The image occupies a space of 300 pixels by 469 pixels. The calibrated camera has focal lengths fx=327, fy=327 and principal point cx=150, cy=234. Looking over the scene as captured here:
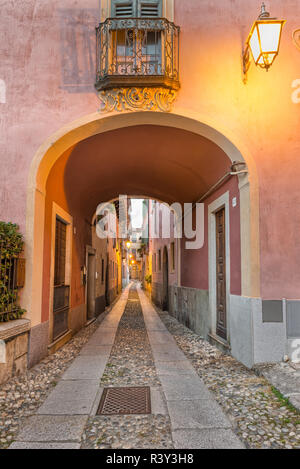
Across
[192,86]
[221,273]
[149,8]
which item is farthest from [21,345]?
[149,8]

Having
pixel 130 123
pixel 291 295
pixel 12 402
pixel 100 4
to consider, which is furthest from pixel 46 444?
pixel 100 4

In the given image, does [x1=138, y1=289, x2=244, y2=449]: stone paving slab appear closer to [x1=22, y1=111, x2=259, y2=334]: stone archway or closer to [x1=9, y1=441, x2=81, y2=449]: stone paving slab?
[x1=9, y1=441, x2=81, y2=449]: stone paving slab

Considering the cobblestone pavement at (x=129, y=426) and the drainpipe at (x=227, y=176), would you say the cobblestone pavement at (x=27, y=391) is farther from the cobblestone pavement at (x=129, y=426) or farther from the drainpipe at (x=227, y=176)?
the drainpipe at (x=227, y=176)

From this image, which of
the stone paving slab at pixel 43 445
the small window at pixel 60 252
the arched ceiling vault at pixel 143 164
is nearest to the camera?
the stone paving slab at pixel 43 445

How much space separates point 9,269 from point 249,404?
3499 mm

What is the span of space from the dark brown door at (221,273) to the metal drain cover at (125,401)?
2.82 meters

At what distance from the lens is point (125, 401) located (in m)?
3.70

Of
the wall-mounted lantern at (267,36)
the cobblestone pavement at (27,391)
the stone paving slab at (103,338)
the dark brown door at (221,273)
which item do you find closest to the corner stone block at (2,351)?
the cobblestone pavement at (27,391)

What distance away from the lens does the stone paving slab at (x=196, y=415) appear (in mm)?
3027

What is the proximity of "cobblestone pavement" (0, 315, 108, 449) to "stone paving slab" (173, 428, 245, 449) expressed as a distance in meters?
1.43

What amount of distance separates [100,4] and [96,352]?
617 centimetres

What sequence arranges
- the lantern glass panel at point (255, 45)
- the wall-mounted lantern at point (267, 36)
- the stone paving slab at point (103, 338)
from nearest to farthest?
the wall-mounted lantern at point (267, 36), the lantern glass panel at point (255, 45), the stone paving slab at point (103, 338)

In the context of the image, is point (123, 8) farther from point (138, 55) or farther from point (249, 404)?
point (249, 404)
